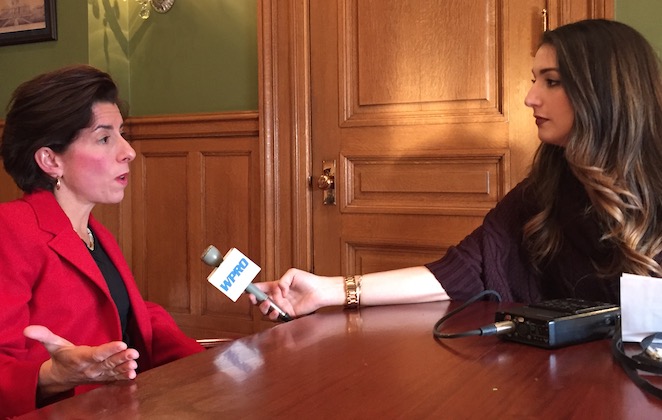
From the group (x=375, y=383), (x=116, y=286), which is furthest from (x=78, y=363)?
(x=116, y=286)

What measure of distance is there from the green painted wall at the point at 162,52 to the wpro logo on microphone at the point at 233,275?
7.34ft

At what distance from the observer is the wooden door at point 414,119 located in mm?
2992

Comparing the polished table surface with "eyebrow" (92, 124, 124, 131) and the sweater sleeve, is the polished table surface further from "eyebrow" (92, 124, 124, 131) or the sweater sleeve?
"eyebrow" (92, 124, 124, 131)

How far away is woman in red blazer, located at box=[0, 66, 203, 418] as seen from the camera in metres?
1.58

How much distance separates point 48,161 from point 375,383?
4.10ft

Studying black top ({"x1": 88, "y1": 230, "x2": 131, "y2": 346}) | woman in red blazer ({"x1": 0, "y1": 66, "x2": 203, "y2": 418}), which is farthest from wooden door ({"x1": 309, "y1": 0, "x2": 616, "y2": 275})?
black top ({"x1": 88, "y1": 230, "x2": 131, "y2": 346})

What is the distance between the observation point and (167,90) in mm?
3791

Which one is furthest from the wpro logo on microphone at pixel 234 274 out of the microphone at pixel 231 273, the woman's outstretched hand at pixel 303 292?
the woman's outstretched hand at pixel 303 292

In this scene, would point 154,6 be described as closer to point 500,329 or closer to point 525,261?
point 525,261

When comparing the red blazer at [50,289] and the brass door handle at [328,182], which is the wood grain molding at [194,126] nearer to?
the brass door handle at [328,182]

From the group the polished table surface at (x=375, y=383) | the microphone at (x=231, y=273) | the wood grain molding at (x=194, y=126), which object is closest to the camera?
the polished table surface at (x=375, y=383)

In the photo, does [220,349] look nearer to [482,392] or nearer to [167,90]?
[482,392]

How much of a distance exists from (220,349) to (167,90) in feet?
9.03

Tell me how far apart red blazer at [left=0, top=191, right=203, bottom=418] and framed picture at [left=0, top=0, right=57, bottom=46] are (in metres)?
2.14
